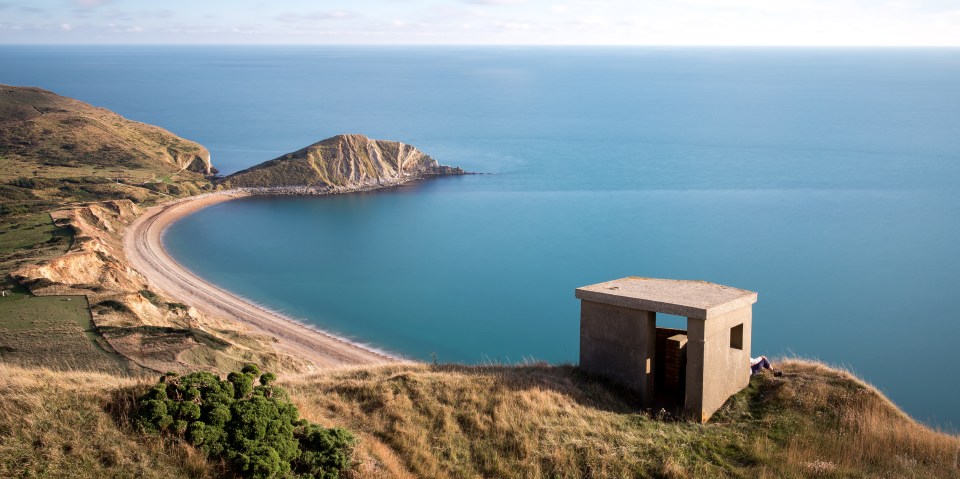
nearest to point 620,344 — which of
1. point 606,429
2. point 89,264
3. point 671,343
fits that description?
point 671,343

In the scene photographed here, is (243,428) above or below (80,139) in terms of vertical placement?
below

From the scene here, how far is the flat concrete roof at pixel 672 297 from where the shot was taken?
1305 centimetres

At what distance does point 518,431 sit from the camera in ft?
39.0

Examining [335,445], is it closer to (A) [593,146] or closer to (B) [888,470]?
(B) [888,470]

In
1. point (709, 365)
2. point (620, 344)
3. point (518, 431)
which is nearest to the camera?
point (518, 431)

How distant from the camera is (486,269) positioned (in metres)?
52.9

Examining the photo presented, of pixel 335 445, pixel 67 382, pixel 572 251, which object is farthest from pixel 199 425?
pixel 572 251

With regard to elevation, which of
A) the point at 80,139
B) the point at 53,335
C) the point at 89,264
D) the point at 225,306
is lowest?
the point at 225,306

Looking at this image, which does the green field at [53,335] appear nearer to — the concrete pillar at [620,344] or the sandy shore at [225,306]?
the sandy shore at [225,306]

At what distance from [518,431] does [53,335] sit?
2152cm

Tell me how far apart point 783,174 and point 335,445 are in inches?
3093

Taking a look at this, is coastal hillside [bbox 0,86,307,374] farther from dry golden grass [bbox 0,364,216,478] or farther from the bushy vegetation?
the bushy vegetation

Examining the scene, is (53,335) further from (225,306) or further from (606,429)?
(606,429)

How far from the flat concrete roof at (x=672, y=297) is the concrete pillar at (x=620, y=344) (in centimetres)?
20
